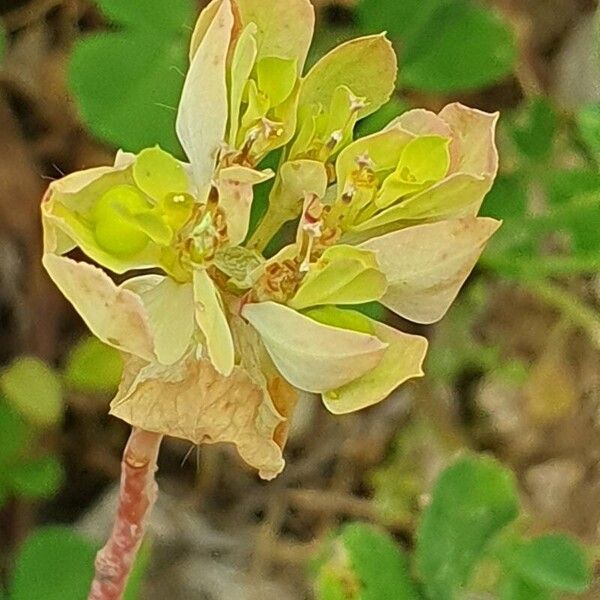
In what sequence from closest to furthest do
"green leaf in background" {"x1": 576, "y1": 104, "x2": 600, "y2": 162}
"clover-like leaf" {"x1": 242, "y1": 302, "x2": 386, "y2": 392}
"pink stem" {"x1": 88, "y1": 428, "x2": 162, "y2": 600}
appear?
"clover-like leaf" {"x1": 242, "y1": 302, "x2": 386, "y2": 392} → "pink stem" {"x1": 88, "y1": 428, "x2": 162, "y2": 600} → "green leaf in background" {"x1": 576, "y1": 104, "x2": 600, "y2": 162}

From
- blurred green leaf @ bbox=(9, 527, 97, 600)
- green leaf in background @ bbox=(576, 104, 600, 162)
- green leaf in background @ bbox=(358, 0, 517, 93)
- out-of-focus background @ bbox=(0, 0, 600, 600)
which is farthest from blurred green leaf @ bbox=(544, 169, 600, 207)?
blurred green leaf @ bbox=(9, 527, 97, 600)

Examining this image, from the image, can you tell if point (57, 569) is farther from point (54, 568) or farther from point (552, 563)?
point (552, 563)

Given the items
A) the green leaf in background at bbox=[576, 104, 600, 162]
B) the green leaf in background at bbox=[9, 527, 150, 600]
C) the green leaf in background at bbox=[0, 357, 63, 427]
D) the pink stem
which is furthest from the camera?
the green leaf in background at bbox=[0, 357, 63, 427]

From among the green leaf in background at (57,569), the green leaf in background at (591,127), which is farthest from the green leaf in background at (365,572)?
the green leaf in background at (591,127)

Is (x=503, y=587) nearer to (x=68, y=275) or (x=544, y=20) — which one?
(x=68, y=275)

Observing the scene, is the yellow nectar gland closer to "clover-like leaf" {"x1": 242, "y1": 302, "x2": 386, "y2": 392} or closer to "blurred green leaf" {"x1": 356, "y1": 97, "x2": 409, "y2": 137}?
"clover-like leaf" {"x1": 242, "y1": 302, "x2": 386, "y2": 392}

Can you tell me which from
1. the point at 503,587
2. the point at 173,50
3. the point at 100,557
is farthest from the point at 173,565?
the point at 100,557

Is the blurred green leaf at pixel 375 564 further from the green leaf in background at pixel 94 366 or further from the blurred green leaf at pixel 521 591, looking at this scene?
the green leaf in background at pixel 94 366
